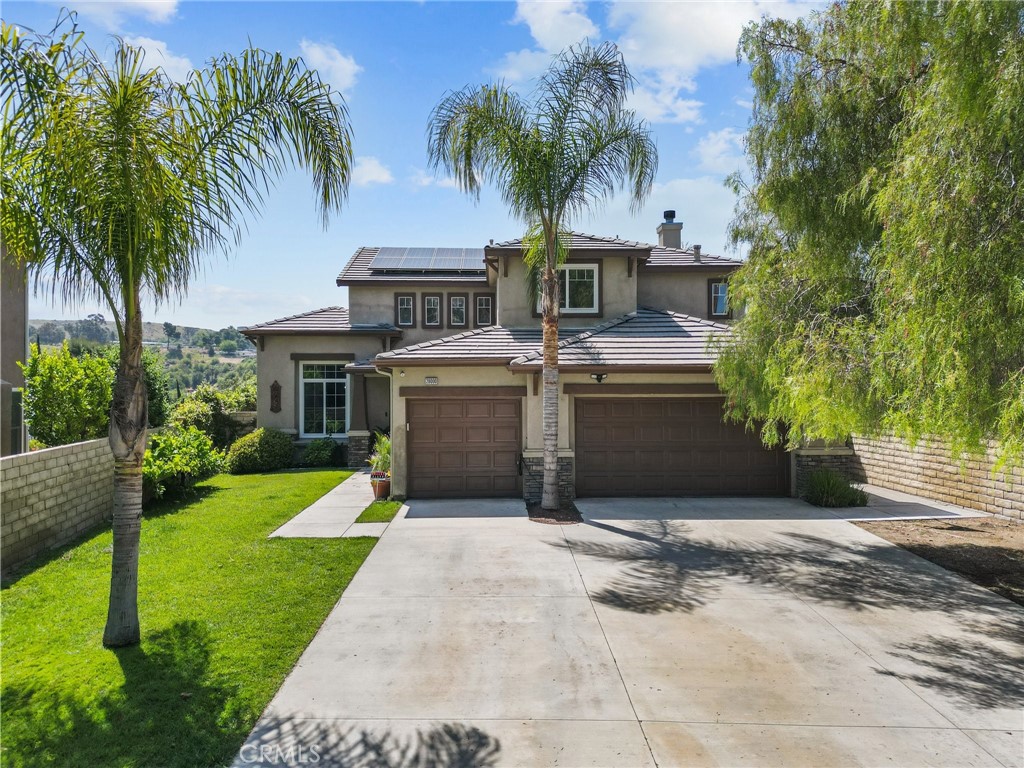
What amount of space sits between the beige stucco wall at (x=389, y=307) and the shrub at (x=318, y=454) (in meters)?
4.08

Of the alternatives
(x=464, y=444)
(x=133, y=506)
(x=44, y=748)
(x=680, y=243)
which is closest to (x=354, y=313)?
(x=464, y=444)

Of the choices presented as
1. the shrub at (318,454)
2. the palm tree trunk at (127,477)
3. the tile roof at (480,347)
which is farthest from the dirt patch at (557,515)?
the shrub at (318,454)

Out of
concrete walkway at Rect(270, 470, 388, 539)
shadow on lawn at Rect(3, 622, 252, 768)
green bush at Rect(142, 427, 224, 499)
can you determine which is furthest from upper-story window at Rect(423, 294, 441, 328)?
shadow on lawn at Rect(3, 622, 252, 768)

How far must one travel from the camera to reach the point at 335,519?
1080 centimetres

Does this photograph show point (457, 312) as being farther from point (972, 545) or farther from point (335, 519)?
point (972, 545)

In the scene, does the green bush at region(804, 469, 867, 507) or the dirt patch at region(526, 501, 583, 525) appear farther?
the green bush at region(804, 469, 867, 507)

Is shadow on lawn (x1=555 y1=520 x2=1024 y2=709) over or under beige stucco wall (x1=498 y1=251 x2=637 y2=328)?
under

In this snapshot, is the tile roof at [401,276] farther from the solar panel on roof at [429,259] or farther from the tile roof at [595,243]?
the tile roof at [595,243]

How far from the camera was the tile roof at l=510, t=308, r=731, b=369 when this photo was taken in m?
12.1

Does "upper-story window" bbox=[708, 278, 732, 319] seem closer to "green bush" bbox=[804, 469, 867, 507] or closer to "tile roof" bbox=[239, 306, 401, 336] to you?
"green bush" bbox=[804, 469, 867, 507]

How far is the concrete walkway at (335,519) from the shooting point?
973 cm

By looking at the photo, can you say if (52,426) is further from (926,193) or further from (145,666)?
(926,193)

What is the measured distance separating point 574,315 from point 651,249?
9.30ft

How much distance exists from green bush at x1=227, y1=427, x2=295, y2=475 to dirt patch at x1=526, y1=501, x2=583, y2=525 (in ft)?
29.6
